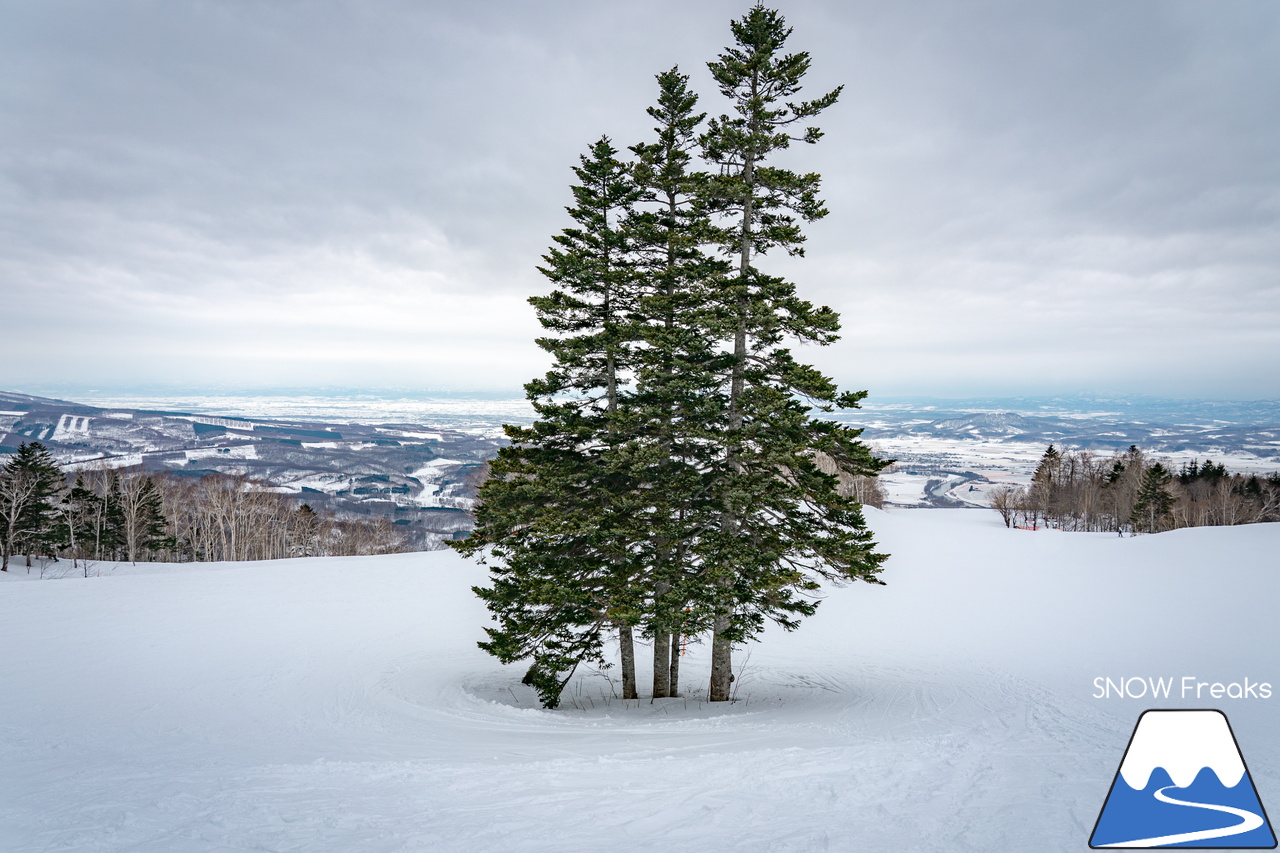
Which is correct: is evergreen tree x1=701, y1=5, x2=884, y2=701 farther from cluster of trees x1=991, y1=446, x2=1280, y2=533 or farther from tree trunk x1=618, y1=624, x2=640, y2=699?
cluster of trees x1=991, y1=446, x2=1280, y2=533

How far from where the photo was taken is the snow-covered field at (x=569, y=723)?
18.8 ft

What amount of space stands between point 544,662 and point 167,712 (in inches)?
314

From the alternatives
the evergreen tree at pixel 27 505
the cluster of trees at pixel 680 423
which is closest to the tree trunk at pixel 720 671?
the cluster of trees at pixel 680 423

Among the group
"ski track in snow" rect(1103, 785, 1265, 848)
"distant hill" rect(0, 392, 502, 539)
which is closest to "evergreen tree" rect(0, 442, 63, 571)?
"ski track in snow" rect(1103, 785, 1265, 848)

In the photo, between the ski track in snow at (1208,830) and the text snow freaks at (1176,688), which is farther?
the text snow freaks at (1176,688)

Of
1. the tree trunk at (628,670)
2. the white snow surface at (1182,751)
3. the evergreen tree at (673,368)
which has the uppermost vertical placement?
the evergreen tree at (673,368)

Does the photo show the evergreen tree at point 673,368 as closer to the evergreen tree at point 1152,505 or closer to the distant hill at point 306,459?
the evergreen tree at point 1152,505

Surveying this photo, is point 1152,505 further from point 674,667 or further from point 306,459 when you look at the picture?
point 306,459

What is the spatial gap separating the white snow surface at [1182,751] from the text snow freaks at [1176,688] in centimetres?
1108

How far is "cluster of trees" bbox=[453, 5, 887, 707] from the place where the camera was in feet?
39.3

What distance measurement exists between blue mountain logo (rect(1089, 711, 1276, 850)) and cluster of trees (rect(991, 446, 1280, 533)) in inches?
2410

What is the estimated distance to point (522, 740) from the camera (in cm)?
1016

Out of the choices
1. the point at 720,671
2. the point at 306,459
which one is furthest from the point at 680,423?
the point at 306,459

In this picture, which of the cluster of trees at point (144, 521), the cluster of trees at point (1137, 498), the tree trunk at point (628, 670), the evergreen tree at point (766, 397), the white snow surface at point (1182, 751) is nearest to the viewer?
the white snow surface at point (1182, 751)
